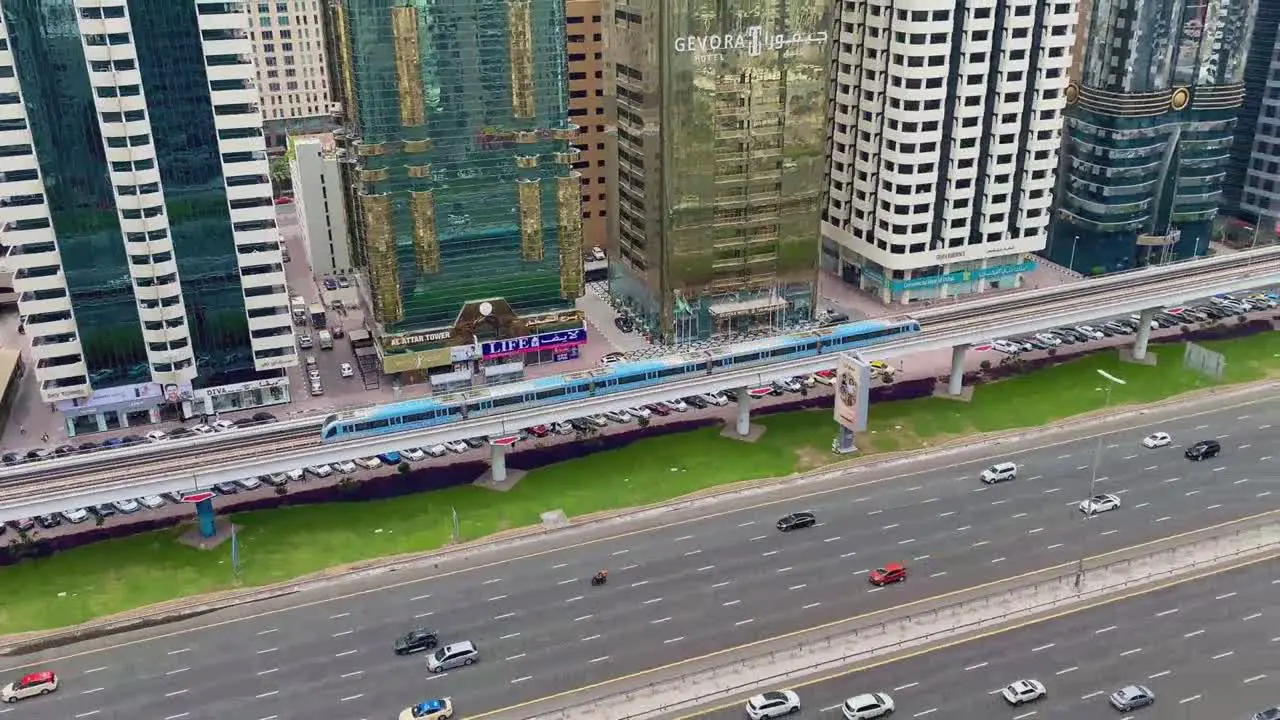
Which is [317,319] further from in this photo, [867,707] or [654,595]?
[867,707]

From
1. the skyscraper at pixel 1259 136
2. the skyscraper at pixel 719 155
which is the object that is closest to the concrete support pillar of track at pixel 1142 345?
the skyscraper at pixel 719 155

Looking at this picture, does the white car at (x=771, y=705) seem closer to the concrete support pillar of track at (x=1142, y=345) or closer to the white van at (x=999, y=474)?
the white van at (x=999, y=474)

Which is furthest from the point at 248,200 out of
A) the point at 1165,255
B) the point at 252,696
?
the point at 1165,255

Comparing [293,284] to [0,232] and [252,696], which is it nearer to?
[0,232]

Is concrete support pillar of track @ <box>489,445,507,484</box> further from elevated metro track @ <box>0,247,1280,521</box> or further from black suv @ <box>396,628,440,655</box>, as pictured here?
black suv @ <box>396,628,440,655</box>

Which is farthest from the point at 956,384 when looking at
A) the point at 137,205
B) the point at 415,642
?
the point at 137,205

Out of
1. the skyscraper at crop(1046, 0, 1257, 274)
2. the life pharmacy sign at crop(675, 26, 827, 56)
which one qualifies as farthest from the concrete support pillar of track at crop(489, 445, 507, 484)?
the skyscraper at crop(1046, 0, 1257, 274)

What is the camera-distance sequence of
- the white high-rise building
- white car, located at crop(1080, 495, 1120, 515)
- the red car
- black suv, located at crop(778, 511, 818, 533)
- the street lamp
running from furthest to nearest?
the white high-rise building, white car, located at crop(1080, 495, 1120, 515), black suv, located at crop(778, 511, 818, 533), the street lamp, the red car
